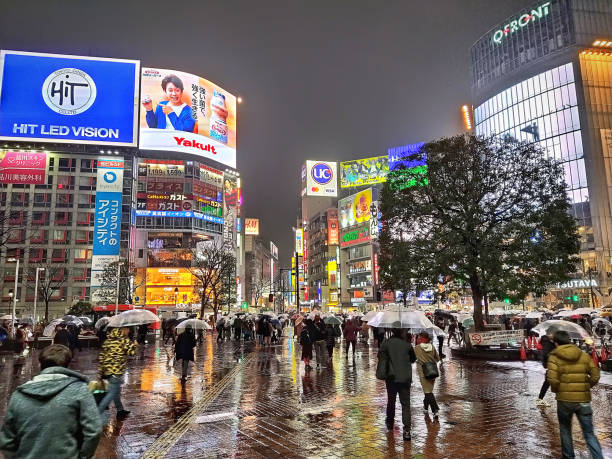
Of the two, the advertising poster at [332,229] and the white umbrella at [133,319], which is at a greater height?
the advertising poster at [332,229]

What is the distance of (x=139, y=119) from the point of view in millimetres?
78625

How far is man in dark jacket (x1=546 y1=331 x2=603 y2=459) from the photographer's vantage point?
5.31m

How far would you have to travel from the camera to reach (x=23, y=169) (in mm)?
55531

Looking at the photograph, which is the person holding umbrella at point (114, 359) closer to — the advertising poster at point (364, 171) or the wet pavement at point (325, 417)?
the wet pavement at point (325, 417)

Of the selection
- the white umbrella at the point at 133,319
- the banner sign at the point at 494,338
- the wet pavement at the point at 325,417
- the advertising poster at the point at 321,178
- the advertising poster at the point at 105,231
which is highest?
the advertising poster at the point at 321,178

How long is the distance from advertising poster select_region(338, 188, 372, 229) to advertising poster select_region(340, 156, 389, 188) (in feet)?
10.5

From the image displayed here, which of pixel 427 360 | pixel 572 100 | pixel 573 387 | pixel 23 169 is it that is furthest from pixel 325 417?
pixel 572 100

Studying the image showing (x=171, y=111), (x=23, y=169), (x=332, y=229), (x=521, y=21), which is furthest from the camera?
(x=332, y=229)

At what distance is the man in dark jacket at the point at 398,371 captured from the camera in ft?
23.8

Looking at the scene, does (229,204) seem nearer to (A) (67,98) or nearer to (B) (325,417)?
(A) (67,98)

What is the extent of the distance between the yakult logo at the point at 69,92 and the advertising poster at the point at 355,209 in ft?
154


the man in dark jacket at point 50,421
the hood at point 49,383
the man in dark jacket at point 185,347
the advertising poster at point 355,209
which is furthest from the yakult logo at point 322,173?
the man in dark jacket at point 50,421

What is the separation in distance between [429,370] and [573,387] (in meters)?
2.85

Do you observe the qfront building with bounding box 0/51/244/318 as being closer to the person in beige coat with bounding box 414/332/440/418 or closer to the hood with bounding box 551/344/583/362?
the person in beige coat with bounding box 414/332/440/418
